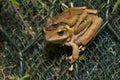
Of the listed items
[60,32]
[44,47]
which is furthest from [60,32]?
[44,47]

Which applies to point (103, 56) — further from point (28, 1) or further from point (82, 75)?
point (28, 1)

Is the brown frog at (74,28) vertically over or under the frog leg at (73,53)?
over

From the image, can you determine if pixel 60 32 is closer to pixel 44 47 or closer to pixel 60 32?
pixel 60 32

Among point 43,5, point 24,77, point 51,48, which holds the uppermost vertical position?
point 43,5

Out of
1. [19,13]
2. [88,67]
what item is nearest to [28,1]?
[19,13]

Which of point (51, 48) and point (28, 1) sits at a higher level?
point (28, 1)
